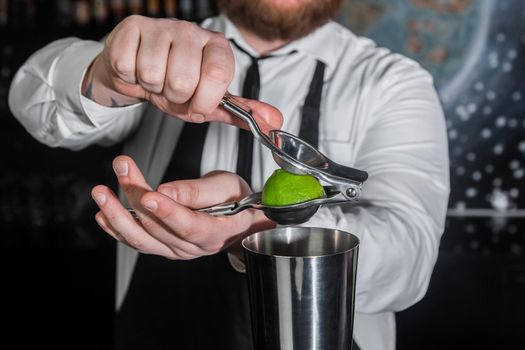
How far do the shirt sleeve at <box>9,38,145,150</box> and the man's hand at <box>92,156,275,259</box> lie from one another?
32 centimetres

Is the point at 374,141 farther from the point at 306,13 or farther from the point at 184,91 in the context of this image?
the point at 184,91

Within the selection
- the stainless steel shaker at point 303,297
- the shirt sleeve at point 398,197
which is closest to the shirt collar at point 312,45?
the shirt sleeve at point 398,197

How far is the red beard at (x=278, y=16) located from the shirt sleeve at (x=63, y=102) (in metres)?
0.31

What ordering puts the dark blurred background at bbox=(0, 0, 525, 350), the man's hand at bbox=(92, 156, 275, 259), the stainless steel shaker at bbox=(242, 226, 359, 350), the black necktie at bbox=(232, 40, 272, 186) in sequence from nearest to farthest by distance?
the stainless steel shaker at bbox=(242, 226, 359, 350) → the man's hand at bbox=(92, 156, 275, 259) → the black necktie at bbox=(232, 40, 272, 186) → the dark blurred background at bbox=(0, 0, 525, 350)

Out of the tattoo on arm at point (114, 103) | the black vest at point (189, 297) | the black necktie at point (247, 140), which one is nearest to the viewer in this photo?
the tattoo on arm at point (114, 103)

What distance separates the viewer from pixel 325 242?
747 millimetres

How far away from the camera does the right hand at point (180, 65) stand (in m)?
0.80

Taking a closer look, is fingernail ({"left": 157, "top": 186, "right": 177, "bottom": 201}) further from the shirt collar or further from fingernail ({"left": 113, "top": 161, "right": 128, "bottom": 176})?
the shirt collar

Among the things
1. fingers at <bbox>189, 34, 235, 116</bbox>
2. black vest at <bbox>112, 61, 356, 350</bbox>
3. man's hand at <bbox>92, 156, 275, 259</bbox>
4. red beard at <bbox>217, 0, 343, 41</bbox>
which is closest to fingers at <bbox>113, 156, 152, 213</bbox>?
man's hand at <bbox>92, 156, 275, 259</bbox>

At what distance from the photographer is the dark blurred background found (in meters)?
2.44

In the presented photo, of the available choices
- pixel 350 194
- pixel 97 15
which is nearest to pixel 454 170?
pixel 97 15

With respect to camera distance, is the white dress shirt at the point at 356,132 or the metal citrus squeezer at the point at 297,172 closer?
the metal citrus squeezer at the point at 297,172

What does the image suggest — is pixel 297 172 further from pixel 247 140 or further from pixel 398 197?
pixel 247 140

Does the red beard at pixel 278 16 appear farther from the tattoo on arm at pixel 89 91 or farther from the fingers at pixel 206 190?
the fingers at pixel 206 190
